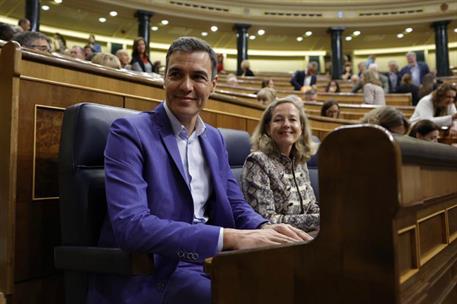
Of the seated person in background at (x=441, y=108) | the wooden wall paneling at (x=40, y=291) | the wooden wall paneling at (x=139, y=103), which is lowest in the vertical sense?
the wooden wall paneling at (x=40, y=291)

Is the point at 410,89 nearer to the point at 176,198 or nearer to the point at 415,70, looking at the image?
the point at 415,70

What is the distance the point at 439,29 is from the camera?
744 cm

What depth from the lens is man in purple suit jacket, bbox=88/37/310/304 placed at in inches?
24.9

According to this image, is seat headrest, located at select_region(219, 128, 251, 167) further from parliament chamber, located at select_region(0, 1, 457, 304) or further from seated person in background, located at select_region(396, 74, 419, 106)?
seated person in background, located at select_region(396, 74, 419, 106)

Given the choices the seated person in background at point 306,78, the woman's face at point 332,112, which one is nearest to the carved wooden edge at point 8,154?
the woman's face at point 332,112

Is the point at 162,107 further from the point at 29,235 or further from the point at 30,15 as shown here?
the point at 30,15

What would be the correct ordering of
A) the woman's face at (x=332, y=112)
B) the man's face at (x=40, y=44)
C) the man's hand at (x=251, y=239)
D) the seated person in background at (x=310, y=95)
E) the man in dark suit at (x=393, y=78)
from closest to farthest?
the man's hand at (x=251, y=239), the man's face at (x=40, y=44), the woman's face at (x=332, y=112), the seated person in background at (x=310, y=95), the man in dark suit at (x=393, y=78)

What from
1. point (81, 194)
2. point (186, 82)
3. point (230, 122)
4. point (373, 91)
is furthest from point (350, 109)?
point (81, 194)

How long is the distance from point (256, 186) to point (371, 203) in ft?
2.36

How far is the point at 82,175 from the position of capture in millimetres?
796

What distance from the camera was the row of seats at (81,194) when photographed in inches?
29.8

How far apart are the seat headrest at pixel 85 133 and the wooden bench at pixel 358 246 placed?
16.0 inches

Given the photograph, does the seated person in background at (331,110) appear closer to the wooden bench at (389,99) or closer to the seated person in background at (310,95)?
the seated person in background at (310,95)

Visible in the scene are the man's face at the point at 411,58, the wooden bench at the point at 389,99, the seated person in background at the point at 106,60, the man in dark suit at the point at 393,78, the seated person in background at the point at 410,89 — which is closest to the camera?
the seated person in background at the point at 106,60
